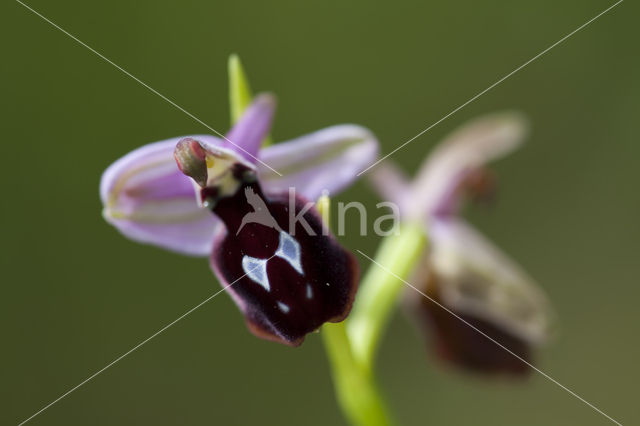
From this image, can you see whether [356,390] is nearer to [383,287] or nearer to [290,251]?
[383,287]

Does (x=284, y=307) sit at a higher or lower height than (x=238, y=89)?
lower

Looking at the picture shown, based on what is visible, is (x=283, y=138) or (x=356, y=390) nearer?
(x=356, y=390)

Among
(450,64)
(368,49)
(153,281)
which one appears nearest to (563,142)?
(450,64)

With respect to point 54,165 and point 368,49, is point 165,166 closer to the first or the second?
point 54,165

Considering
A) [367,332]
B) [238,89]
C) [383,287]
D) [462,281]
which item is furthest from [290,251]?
[462,281]

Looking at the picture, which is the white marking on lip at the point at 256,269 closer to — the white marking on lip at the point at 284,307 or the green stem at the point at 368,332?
the white marking on lip at the point at 284,307

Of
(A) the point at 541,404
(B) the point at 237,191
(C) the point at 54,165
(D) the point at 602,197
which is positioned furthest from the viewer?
(D) the point at 602,197

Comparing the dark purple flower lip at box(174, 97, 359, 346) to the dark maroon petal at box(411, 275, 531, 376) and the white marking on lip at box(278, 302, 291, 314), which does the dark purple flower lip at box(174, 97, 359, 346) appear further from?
the dark maroon petal at box(411, 275, 531, 376)
